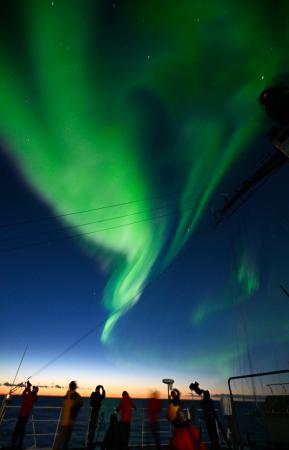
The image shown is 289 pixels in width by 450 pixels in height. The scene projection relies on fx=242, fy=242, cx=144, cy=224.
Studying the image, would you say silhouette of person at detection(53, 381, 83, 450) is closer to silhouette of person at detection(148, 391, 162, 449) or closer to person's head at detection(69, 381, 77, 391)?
person's head at detection(69, 381, 77, 391)

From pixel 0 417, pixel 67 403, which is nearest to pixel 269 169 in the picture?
pixel 67 403

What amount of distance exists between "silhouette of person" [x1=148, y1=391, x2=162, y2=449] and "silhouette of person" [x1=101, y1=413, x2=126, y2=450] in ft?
8.36

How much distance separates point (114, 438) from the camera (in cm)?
841

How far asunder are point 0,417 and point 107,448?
13.6 feet

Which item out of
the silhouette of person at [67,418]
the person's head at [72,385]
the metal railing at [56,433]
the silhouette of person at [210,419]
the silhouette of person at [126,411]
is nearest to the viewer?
the silhouette of person at [67,418]

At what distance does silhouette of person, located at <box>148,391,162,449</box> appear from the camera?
10.5 m

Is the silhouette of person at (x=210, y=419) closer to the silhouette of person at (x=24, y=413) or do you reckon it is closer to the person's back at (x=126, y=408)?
the person's back at (x=126, y=408)

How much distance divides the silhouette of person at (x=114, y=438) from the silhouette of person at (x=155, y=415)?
8.36 ft

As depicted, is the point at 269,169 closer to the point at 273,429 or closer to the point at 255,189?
the point at 255,189

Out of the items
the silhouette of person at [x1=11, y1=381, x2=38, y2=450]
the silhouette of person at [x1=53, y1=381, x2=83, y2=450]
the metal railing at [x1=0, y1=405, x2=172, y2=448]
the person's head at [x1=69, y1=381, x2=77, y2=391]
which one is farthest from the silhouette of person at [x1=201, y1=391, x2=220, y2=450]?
the silhouette of person at [x1=11, y1=381, x2=38, y2=450]

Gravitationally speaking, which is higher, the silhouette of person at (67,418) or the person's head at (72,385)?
the person's head at (72,385)

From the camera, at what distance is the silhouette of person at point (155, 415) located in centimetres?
1049

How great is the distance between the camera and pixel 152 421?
10773mm

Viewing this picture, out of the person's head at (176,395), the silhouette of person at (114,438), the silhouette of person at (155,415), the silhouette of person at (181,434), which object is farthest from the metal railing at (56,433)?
the silhouette of person at (181,434)
